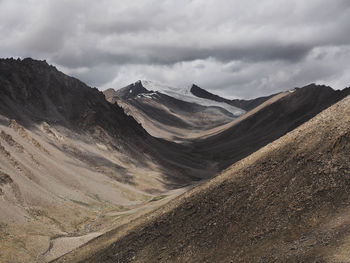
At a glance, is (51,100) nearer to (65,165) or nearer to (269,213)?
(65,165)

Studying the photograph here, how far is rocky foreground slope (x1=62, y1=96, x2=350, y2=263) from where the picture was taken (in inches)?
1010

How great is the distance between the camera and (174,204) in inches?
1614

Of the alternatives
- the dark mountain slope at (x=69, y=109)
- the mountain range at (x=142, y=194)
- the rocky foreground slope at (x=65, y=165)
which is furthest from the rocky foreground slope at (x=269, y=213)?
the dark mountain slope at (x=69, y=109)

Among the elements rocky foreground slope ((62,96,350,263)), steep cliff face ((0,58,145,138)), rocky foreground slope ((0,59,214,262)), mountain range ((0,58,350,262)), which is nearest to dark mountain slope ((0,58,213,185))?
steep cliff face ((0,58,145,138))

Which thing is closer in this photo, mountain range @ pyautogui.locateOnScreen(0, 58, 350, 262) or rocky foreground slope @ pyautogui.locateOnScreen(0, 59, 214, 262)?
mountain range @ pyautogui.locateOnScreen(0, 58, 350, 262)

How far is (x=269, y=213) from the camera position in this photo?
30.1 m

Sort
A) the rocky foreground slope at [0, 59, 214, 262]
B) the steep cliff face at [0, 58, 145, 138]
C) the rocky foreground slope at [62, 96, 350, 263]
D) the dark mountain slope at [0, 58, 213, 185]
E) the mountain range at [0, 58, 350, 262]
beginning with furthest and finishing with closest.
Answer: the dark mountain slope at [0, 58, 213, 185] → the steep cliff face at [0, 58, 145, 138] → the rocky foreground slope at [0, 59, 214, 262] → the mountain range at [0, 58, 350, 262] → the rocky foreground slope at [62, 96, 350, 263]

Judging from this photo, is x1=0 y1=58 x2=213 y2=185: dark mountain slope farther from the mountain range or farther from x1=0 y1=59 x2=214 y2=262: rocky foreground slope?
the mountain range

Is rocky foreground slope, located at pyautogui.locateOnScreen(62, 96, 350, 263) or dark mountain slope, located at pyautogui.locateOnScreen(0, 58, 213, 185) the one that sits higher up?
dark mountain slope, located at pyautogui.locateOnScreen(0, 58, 213, 185)

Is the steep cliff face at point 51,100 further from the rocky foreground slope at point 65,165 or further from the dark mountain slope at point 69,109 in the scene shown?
the rocky foreground slope at point 65,165

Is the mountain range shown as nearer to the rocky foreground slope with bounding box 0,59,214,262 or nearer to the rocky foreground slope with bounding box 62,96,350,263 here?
the rocky foreground slope with bounding box 62,96,350,263

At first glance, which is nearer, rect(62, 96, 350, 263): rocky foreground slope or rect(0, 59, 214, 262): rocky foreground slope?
rect(62, 96, 350, 263): rocky foreground slope

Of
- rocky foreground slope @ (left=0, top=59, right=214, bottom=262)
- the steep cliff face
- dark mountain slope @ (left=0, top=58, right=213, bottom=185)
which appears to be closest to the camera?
rocky foreground slope @ (left=0, top=59, right=214, bottom=262)

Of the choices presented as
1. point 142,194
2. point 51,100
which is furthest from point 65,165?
point 51,100
